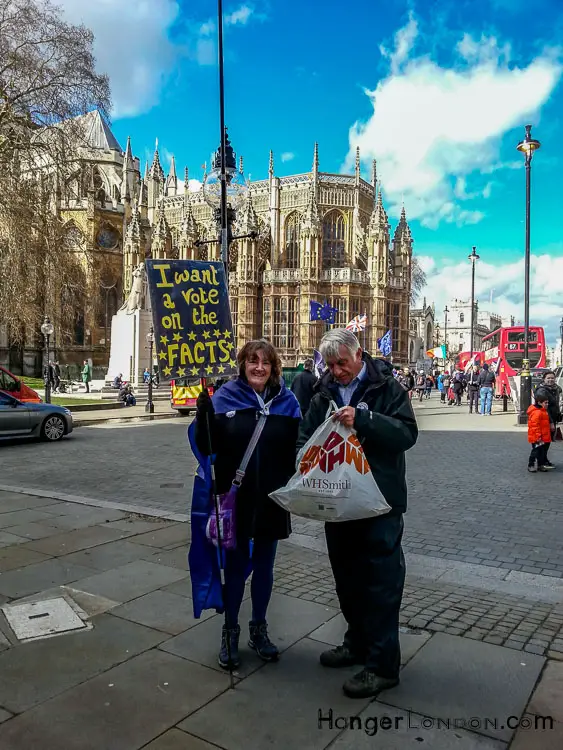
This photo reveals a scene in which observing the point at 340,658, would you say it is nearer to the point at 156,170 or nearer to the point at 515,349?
the point at 515,349

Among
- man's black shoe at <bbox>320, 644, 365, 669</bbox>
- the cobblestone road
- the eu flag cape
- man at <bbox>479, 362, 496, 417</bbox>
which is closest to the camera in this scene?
man's black shoe at <bbox>320, 644, 365, 669</bbox>

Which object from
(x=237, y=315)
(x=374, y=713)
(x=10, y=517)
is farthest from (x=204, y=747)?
(x=237, y=315)

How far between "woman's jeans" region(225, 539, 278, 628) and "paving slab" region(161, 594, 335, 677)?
25 cm

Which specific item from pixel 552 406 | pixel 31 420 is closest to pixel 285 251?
pixel 31 420

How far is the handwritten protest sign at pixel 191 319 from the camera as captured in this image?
3941mm

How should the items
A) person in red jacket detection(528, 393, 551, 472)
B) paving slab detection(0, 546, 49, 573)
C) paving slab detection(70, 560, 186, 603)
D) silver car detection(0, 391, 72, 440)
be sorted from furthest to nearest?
1. silver car detection(0, 391, 72, 440)
2. person in red jacket detection(528, 393, 551, 472)
3. paving slab detection(0, 546, 49, 573)
4. paving slab detection(70, 560, 186, 603)

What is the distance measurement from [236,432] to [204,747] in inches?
60.9

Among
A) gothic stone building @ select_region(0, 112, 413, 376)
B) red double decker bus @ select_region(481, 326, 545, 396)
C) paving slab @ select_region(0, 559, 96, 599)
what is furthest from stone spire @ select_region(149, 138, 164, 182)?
paving slab @ select_region(0, 559, 96, 599)

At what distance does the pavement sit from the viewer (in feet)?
9.25

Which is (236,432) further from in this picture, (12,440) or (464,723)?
(12,440)

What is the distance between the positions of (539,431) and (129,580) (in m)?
7.55

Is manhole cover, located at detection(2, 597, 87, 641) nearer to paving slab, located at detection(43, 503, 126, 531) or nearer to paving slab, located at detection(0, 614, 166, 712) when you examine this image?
paving slab, located at detection(0, 614, 166, 712)

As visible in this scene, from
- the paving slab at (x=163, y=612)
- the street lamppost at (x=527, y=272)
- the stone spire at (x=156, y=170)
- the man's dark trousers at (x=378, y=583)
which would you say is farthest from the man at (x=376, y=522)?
the stone spire at (x=156, y=170)

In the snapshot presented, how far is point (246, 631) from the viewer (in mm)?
3867
